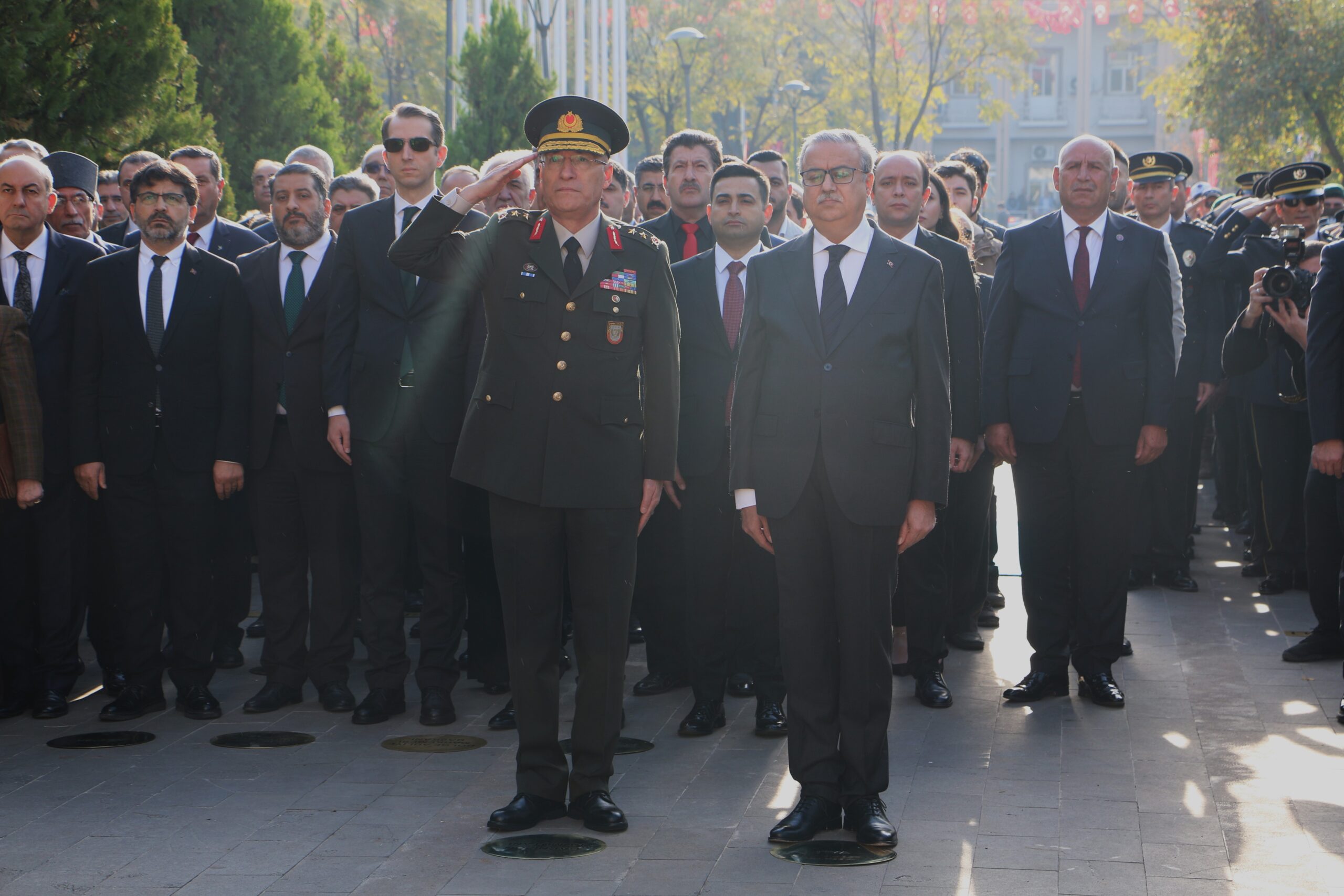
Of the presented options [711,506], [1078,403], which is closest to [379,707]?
[711,506]

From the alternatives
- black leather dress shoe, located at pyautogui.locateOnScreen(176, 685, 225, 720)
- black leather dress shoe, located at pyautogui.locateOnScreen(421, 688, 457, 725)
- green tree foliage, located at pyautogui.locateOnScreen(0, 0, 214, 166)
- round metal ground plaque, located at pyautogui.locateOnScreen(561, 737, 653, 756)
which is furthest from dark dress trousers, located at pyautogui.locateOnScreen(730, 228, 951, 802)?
green tree foliage, located at pyautogui.locateOnScreen(0, 0, 214, 166)

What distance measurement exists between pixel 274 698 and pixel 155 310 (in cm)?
186

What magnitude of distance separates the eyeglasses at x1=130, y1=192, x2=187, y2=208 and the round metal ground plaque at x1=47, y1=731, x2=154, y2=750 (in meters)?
2.38

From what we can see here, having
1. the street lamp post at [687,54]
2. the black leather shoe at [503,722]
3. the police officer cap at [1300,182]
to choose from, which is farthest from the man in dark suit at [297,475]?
the street lamp post at [687,54]

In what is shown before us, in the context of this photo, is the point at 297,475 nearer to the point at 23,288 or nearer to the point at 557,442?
the point at 23,288

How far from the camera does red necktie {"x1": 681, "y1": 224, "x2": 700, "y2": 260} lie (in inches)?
303

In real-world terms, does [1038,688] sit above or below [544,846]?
above

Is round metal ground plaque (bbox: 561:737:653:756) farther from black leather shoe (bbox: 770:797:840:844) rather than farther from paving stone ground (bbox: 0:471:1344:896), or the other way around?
black leather shoe (bbox: 770:797:840:844)

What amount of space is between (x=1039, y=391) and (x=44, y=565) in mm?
4684

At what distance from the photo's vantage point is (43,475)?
6953 millimetres

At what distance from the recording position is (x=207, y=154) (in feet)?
29.2

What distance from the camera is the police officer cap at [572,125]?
526 cm

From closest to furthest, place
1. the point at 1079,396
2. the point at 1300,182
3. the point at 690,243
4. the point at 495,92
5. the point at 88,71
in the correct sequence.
A: the point at 1079,396, the point at 690,243, the point at 1300,182, the point at 88,71, the point at 495,92

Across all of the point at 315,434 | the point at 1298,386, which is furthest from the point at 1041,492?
the point at 315,434
